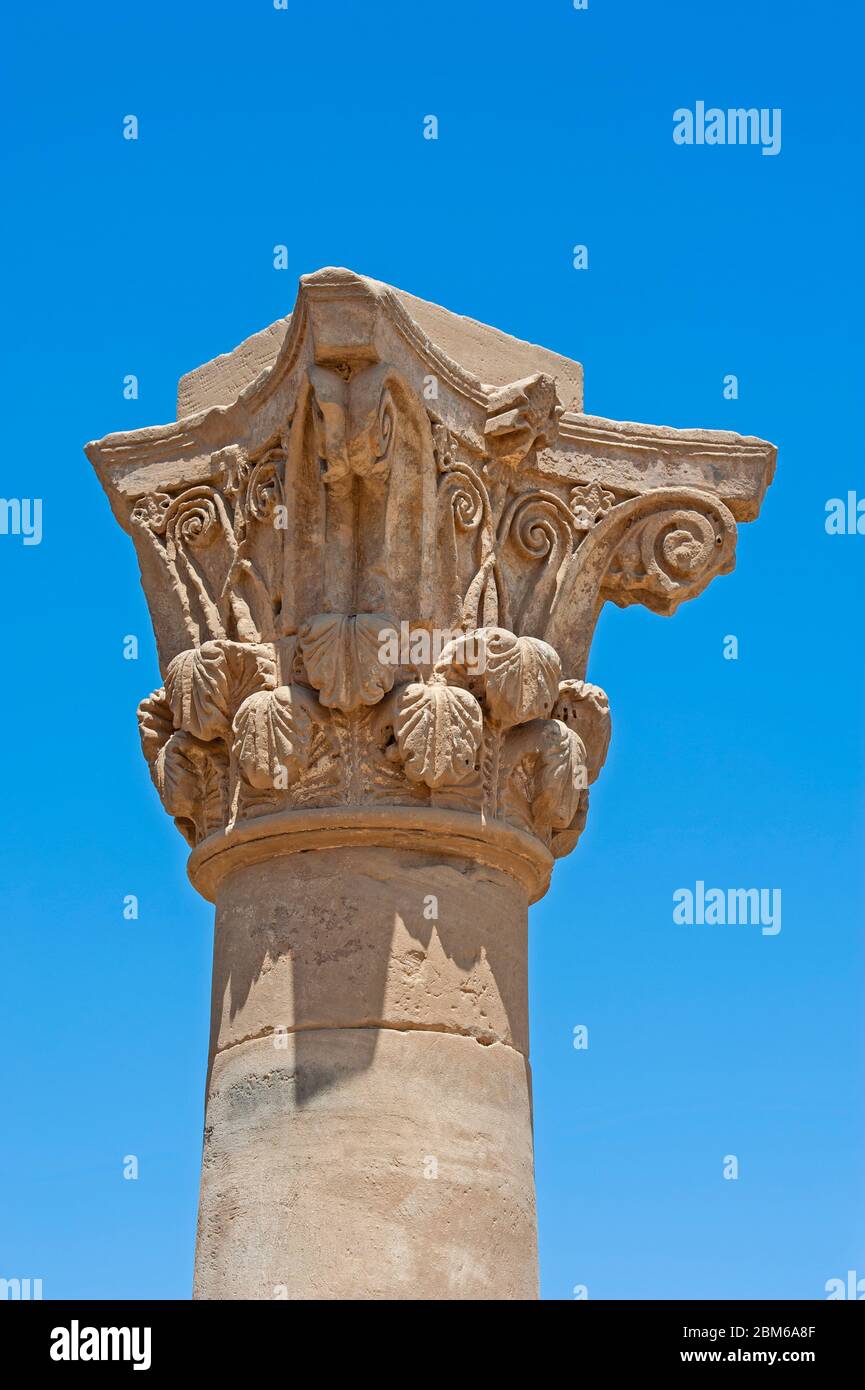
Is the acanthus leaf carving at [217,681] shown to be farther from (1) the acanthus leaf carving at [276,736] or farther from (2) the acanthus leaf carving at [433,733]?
(2) the acanthus leaf carving at [433,733]

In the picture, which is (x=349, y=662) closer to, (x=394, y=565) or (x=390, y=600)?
(x=390, y=600)

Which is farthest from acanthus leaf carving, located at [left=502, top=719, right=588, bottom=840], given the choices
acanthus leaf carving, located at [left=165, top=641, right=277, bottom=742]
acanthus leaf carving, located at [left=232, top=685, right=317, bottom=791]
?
acanthus leaf carving, located at [left=165, top=641, right=277, bottom=742]

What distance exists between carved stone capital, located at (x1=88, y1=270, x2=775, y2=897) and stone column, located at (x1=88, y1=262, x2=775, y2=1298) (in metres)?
0.02

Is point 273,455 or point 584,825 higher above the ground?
point 273,455

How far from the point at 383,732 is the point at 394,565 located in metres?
0.98

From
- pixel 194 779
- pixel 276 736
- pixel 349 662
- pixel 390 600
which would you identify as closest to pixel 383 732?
pixel 349 662

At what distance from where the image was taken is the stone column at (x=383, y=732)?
11.1m

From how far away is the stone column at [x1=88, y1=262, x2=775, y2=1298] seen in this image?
11141mm

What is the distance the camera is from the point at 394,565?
39.3 feet
